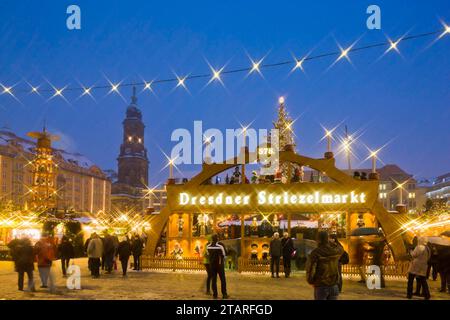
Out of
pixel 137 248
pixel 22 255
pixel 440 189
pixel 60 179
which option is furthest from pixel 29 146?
pixel 440 189

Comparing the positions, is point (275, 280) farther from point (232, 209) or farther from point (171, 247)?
point (171, 247)

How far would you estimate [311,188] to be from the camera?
2105 cm

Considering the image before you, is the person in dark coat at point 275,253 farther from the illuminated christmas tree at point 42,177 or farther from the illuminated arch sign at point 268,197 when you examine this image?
the illuminated christmas tree at point 42,177

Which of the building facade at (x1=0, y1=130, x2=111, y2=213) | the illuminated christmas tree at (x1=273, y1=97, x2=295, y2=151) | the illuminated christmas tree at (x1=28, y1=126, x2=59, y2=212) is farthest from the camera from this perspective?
the building facade at (x1=0, y1=130, x2=111, y2=213)

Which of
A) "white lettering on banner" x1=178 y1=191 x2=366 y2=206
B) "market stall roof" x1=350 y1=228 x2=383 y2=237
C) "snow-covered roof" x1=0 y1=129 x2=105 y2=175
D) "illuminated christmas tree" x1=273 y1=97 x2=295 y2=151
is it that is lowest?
Answer: "market stall roof" x1=350 y1=228 x2=383 y2=237

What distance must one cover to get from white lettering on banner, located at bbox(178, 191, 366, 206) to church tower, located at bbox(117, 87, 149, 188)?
417 feet

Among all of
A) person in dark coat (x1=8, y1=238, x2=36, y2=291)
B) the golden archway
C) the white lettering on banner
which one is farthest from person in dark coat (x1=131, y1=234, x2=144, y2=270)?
person in dark coat (x1=8, y1=238, x2=36, y2=291)

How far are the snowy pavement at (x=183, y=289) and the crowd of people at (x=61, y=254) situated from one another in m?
0.40

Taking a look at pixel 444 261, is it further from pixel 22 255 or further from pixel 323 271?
pixel 22 255

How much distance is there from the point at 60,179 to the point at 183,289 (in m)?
99.8

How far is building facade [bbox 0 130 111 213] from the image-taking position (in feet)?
285

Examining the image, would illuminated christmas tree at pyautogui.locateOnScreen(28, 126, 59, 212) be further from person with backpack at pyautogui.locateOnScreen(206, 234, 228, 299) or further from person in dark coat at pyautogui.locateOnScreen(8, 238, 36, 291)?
person with backpack at pyautogui.locateOnScreen(206, 234, 228, 299)
